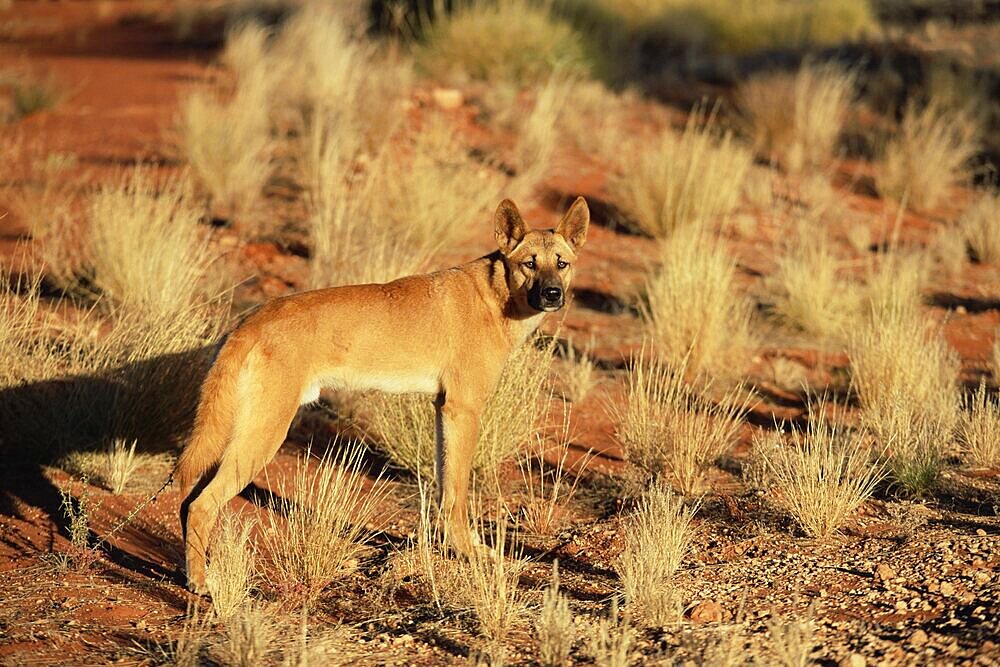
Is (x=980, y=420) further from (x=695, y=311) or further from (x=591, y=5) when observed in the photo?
(x=591, y=5)

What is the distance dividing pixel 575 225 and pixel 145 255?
4266 mm

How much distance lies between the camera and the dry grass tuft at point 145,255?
30.1 ft

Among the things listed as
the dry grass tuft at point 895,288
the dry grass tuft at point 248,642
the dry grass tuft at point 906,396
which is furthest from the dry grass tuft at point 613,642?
the dry grass tuft at point 895,288

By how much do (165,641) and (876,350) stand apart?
237 inches

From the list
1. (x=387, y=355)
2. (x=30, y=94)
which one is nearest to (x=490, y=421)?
(x=387, y=355)

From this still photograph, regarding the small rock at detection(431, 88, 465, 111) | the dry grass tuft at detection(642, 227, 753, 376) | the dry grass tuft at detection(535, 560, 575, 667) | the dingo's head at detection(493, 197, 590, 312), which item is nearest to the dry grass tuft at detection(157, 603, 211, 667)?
the dry grass tuft at detection(535, 560, 575, 667)

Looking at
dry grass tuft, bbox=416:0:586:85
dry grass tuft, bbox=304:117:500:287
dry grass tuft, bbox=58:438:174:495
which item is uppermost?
dry grass tuft, bbox=416:0:586:85

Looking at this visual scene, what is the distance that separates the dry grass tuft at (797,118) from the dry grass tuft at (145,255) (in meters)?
9.38

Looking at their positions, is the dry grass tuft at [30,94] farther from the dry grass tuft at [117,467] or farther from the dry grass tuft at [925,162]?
the dry grass tuft at [925,162]

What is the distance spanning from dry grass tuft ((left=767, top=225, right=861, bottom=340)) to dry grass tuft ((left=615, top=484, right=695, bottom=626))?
18.4ft

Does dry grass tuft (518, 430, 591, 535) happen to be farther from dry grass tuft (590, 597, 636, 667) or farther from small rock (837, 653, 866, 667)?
small rock (837, 653, 866, 667)

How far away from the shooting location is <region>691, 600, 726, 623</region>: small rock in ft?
18.6

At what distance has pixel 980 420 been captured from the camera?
26.8 feet

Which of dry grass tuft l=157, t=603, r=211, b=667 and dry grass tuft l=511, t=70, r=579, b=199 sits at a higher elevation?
dry grass tuft l=511, t=70, r=579, b=199
